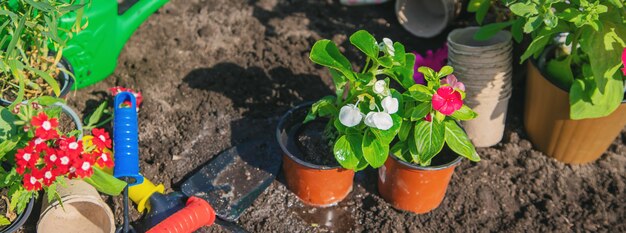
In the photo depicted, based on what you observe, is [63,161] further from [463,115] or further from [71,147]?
[463,115]

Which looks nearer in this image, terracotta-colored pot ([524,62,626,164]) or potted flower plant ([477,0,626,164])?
potted flower plant ([477,0,626,164])

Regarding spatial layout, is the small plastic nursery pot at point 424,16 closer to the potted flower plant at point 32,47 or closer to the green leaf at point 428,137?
the green leaf at point 428,137

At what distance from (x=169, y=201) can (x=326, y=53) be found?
0.79 m

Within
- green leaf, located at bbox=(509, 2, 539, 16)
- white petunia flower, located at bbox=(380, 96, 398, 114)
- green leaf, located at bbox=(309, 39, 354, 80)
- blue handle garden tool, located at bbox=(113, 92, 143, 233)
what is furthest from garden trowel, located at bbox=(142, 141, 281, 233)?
green leaf, located at bbox=(509, 2, 539, 16)

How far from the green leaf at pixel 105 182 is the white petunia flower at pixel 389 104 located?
2.92ft

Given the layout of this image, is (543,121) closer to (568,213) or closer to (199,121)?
(568,213)

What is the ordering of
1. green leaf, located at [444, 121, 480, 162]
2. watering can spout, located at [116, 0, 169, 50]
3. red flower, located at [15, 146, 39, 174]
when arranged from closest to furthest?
1. red flower, located at [15, 146, 39, 174]
2. green leaf, located at [444, 121, 480, 162]
3. watering can spout, located at [116, 0, 169, 50]

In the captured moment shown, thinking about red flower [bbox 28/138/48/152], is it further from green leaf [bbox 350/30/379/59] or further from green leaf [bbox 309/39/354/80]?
green leaf [bbox 350/30/379/59]

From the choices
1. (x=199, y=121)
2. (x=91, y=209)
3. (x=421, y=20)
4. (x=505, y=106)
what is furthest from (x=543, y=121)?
(x=91, y=209)

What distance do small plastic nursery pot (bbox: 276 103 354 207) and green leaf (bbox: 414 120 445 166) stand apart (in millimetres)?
319

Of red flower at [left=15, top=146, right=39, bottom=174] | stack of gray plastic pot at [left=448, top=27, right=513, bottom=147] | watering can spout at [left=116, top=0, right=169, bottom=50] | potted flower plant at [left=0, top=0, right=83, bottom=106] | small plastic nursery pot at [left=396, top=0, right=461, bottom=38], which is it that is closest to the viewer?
red flower at [left=15, top=146, right=39, bottom=174]

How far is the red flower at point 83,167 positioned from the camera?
2025 mm

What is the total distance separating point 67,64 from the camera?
2.56 meters

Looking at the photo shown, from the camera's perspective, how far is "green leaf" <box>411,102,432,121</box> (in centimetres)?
212
